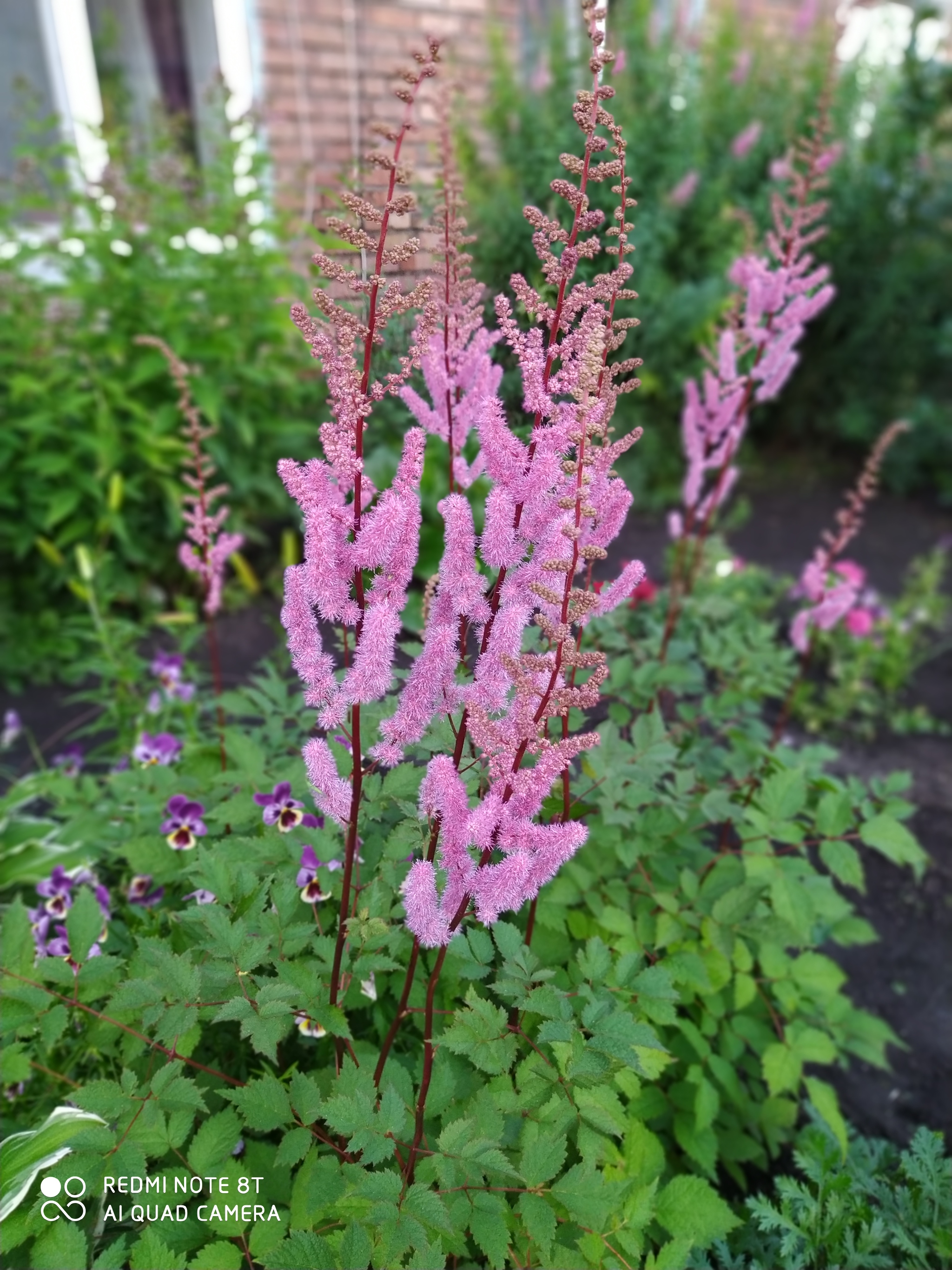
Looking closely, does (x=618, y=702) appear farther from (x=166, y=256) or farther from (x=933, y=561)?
(x=933, y=561)

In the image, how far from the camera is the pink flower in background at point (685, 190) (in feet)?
15.2

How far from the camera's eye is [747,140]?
5.08 metres

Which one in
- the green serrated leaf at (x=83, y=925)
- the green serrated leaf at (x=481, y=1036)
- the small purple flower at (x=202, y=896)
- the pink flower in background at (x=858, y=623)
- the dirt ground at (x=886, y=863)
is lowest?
the dirt ground at (x=886, y=863)

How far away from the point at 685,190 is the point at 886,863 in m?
3.52

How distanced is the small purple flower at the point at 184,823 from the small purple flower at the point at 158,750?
0.96 feet

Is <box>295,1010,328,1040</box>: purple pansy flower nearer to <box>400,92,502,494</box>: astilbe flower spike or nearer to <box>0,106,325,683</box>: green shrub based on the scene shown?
<box>400,92,502,494</box>: astilbe flower spike

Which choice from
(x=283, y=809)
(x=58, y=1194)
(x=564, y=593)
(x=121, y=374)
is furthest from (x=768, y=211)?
(x=58, y=1194)

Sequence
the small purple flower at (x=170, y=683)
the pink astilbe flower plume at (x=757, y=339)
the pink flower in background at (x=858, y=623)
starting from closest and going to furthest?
the pink astilbe flower plume at (x=757, y=339)
the small purple flower at (x=170, y=683)
the pink flower in background at (x=858, y=623)

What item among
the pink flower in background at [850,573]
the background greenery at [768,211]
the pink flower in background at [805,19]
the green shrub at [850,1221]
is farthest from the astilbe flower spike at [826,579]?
the pink flower in background at [805,19]

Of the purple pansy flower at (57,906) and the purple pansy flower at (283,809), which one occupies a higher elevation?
the purple pansy flower at (283,809)

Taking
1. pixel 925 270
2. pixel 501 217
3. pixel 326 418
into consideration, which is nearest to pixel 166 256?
pixel 326 418

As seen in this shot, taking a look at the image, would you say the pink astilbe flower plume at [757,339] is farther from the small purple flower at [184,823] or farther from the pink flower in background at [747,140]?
the pink flower in background at [747,140]

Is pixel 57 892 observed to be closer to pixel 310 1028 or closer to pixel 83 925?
pixel 83 925

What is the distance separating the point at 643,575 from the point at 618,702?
0.77 meters
